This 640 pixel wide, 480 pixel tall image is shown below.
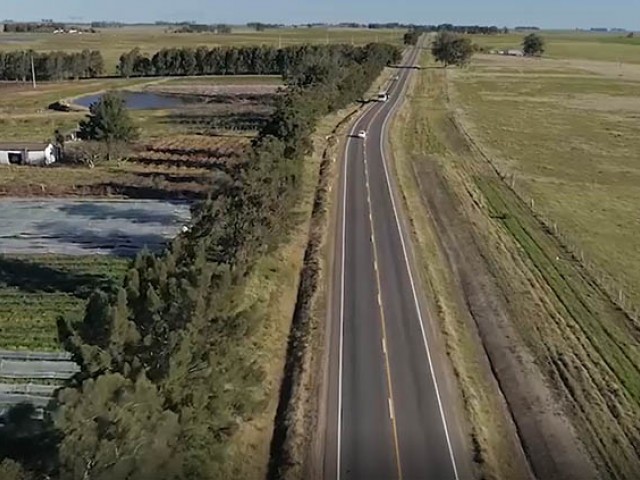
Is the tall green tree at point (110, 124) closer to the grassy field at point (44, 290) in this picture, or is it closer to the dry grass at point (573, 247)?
the dry grass at point (573, 247)

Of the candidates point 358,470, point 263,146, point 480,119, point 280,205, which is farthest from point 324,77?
Answer: point 358,470

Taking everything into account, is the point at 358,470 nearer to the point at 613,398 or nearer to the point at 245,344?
the point at 245,344

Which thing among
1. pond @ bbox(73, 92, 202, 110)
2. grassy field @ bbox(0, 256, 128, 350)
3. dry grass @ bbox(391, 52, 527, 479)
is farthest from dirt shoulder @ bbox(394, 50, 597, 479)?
pond @ bbox(73, 92, 202, 110)

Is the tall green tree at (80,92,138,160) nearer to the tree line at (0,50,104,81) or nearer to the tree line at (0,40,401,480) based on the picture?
the tree line at (0,40,401,480)

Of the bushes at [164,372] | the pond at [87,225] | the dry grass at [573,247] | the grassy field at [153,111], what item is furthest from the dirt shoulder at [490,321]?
the grassy field at [153,111]

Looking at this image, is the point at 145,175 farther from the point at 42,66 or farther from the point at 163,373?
the point at 42,66

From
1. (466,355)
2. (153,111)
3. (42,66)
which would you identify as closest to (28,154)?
(153,111)
